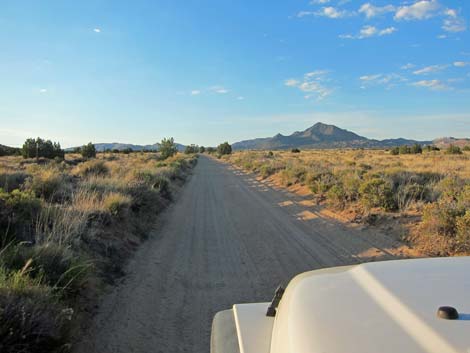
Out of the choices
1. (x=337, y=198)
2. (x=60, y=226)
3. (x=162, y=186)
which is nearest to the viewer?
(x=60, y=226)

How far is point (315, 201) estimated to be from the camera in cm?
1491

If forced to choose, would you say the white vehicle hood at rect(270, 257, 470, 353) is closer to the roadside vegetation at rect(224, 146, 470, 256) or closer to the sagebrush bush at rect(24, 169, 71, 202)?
the roadside vegetation at rect(224, 146, 470, 256)

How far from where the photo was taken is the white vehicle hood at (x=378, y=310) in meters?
1.50

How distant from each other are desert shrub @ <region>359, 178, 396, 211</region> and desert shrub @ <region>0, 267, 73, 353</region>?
32.2ft

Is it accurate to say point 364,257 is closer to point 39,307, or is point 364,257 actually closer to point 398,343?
point 39,307

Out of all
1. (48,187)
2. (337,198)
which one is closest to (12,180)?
(48,187)

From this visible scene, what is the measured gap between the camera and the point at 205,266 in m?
7.49

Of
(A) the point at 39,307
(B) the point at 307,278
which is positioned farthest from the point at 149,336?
(B) the point at 307,278

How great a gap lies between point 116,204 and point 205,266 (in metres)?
3.78

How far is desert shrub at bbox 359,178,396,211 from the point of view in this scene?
38.1 feet

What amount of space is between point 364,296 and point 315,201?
13.2 m

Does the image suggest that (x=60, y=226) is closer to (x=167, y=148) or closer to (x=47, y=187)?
(x=47, y=187)

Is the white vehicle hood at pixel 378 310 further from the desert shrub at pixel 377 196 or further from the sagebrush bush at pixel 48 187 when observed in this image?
the sagebrush bush at pixel 48 187

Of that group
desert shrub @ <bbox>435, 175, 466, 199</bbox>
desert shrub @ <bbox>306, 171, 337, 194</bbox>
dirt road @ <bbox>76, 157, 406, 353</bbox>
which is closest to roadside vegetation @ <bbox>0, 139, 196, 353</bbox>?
dirt road @ <bbox>76, 157, 406, 353</bbox>
